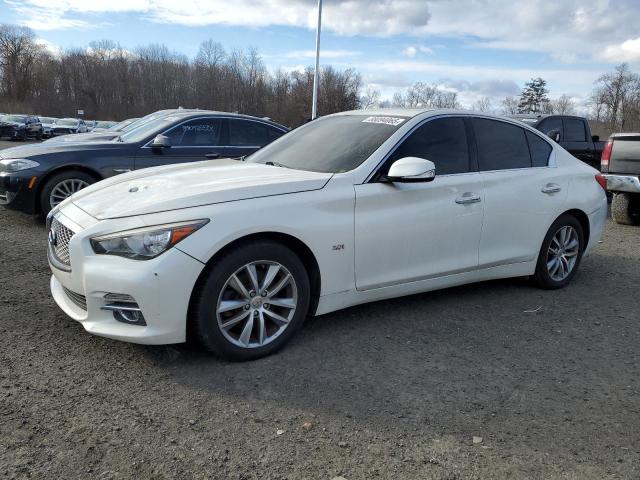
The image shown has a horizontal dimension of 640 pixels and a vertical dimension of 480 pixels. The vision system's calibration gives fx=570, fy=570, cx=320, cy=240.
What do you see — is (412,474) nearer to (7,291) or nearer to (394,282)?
(394,282)

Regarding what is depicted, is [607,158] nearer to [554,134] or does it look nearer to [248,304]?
[554,134]

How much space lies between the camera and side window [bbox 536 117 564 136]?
12412 mm

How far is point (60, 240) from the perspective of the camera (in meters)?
3.64

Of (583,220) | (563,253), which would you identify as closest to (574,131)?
(583,220)

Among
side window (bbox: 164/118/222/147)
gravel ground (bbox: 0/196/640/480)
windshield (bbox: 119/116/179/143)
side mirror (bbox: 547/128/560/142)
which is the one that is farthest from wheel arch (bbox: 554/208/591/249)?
side mirror (bbox: 547/128/560/142)

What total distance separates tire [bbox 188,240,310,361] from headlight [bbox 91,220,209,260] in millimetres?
272

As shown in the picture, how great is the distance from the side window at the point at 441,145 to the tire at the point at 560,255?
129 cm

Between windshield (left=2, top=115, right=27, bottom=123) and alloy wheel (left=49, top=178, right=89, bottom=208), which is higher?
windshield (left=2, top=115, right=27, bottom=123)

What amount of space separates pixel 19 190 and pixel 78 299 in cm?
441

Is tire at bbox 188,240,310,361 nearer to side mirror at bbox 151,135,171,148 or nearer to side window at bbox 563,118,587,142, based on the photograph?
side mirror at bbox 151,135,171,148

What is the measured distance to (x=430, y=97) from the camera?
61594mm

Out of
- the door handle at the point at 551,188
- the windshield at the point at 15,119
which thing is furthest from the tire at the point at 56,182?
the windshield at the point at 15,119

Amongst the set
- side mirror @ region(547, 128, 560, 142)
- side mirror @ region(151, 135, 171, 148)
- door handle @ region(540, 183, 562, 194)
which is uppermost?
side mirror @ region(547, 128, 560, 142)

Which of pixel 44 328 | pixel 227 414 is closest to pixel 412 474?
pixel 227 414
